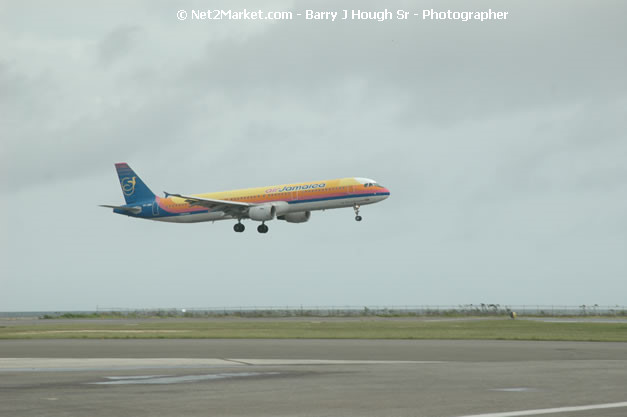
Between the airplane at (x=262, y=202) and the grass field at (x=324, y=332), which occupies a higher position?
the airplane at (x=262, y=202)

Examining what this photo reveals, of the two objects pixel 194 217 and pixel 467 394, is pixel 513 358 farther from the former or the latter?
pixel 194 217

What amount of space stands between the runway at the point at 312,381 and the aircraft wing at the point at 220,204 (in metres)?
43.2

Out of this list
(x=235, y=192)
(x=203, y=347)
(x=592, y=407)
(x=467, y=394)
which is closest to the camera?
(x=592, y=407)

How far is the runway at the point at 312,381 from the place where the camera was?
1338cm

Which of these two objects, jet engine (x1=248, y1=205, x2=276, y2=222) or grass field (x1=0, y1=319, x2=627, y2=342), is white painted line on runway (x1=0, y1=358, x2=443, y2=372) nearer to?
grass field (x1=0, y1=319, x2=627, y2=342)

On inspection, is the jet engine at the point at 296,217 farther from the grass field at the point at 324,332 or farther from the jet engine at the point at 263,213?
the grass field at the point at 324,332

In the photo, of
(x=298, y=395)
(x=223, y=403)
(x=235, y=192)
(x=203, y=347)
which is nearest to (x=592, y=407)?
(x=298, y=395)

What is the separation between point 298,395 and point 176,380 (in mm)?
4075

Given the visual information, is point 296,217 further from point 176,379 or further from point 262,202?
point 176,379

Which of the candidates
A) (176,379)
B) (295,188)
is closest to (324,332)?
(176,379)

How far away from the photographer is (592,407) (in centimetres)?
1318

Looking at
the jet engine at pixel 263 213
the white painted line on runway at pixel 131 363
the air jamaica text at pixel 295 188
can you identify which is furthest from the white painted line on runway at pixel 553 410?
the jet engine at pixel 263 213

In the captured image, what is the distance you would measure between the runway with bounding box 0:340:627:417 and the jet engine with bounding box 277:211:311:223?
46.5 m

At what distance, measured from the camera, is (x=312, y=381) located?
17.8 meters
